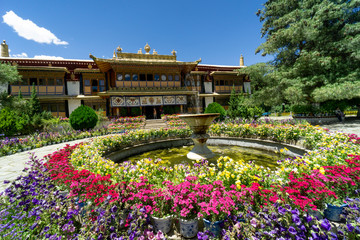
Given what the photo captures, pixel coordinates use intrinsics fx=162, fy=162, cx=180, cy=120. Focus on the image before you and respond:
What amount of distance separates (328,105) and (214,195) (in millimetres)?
18462

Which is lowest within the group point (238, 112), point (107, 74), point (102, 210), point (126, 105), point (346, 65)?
point (102, 210)

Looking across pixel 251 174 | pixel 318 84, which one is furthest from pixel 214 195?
pixel 318 84

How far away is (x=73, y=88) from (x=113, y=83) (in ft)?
19.5

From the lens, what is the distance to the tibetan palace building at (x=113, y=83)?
19.1m

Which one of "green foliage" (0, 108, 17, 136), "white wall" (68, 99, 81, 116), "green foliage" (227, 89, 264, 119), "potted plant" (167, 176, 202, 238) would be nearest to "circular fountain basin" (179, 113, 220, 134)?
"potted plant" (167, 176, 202, 238)

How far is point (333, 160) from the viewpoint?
339cm

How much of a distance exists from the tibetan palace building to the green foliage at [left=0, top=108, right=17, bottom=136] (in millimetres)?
8456

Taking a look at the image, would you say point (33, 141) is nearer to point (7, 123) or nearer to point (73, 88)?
point (7, 123)

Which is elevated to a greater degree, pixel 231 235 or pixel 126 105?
pixel 126 105

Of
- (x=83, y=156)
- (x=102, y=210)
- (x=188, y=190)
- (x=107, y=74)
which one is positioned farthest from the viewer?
(x=107, y=74)

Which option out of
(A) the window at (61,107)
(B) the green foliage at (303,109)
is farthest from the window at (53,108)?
(B) the green foliage at (303,109)

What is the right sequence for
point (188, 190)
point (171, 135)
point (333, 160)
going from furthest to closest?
1. point (171, 135)
2. point (333, 160)
3. point (188, 190)

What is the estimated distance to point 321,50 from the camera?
14.3m

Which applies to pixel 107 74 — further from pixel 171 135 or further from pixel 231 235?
pixel 231 235
